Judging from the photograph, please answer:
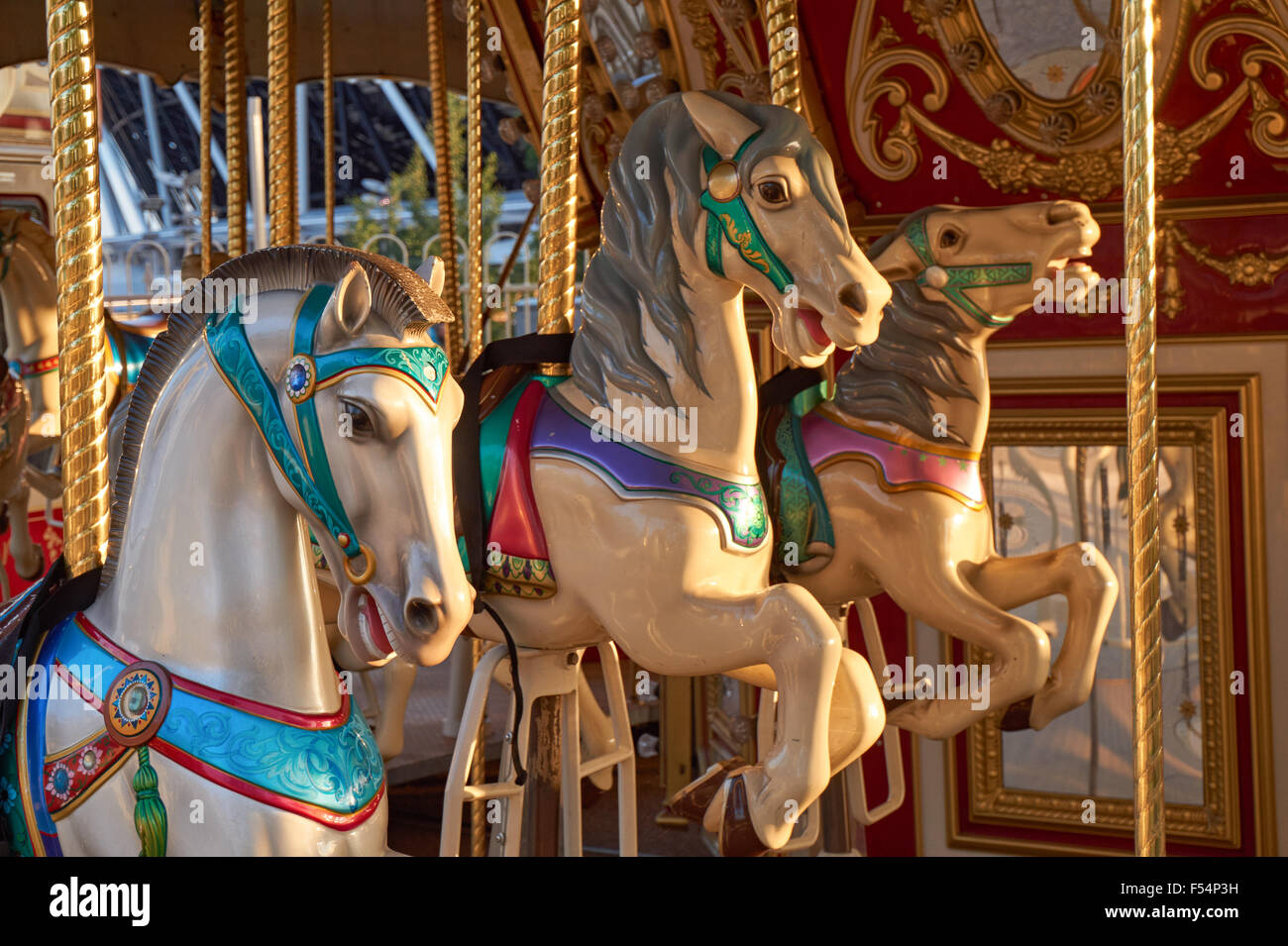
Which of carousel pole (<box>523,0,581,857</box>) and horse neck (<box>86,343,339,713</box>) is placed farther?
carousel pole (<box>523,0,581,857</box>)

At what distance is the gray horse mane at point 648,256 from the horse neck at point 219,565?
34.2 inches

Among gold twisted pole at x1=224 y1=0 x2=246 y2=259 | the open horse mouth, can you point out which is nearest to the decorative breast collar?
the open horse mouth

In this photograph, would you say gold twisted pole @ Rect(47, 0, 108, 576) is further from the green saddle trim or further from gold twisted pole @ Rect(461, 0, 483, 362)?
the green saddle trim

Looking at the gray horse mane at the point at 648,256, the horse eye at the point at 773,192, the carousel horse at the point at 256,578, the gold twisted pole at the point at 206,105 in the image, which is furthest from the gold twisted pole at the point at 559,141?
the gold twisted pole at the point at 206,105

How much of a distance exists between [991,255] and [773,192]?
92 cm

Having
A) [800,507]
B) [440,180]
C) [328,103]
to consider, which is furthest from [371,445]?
[328,103]

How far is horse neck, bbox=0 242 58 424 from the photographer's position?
4953 millimetres

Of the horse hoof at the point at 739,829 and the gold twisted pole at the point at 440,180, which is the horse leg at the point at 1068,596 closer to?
the horse hoof at the point at 739,829

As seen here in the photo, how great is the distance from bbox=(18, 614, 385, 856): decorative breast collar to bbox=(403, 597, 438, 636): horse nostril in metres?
0.21

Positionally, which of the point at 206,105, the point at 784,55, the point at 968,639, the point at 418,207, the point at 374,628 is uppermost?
the point at 418,207

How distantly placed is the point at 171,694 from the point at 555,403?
3.26ft

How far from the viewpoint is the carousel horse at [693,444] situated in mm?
1982

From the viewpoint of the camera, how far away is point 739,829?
1983 millimetres

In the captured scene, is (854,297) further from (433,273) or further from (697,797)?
(697,797)
